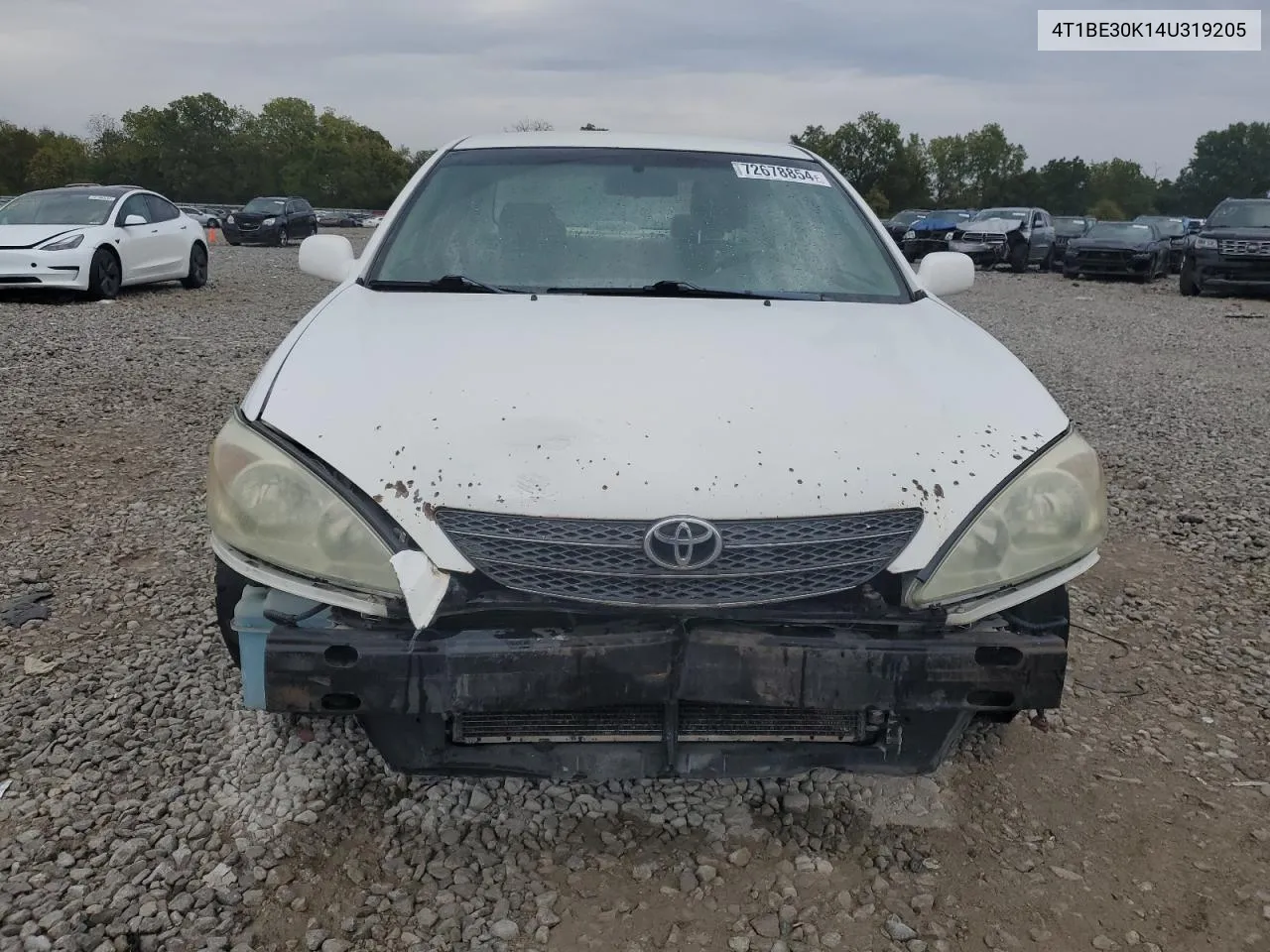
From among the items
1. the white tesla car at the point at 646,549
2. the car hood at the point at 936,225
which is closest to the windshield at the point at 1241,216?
the car hood at the point at 936,225

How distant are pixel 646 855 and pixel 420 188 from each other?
2.22 meters

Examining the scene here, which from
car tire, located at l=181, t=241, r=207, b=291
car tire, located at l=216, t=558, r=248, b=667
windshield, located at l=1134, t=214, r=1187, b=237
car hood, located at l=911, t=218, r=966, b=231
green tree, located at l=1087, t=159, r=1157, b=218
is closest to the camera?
car tire, located at l=216, t=558, r=248, b=667

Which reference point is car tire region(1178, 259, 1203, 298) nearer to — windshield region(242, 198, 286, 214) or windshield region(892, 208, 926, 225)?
windshield region(892, 208, 926, 225)

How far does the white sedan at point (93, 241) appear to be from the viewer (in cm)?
1141

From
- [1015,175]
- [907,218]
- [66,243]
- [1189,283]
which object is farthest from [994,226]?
[1015,175]

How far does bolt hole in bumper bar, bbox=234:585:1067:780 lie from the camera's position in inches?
76.1

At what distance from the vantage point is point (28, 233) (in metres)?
11.5

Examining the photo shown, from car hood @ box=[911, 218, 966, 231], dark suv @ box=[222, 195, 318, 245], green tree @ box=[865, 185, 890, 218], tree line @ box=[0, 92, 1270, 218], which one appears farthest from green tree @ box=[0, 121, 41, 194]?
car hood @ box=[911, 218, 966, 231]

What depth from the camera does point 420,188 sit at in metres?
3.40

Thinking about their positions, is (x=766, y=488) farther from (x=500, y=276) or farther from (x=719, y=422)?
(x=500, y=276)

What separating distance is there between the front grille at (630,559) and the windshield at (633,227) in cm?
115

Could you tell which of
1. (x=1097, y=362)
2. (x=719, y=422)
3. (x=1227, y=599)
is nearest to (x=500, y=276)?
(x=719, y=422)

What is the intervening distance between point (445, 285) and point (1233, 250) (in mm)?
16799

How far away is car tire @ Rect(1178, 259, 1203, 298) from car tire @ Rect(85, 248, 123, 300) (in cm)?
1601
